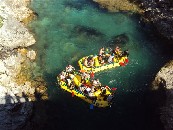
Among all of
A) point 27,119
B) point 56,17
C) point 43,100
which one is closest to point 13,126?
point 27,119

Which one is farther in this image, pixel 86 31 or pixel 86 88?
pixel 86 31

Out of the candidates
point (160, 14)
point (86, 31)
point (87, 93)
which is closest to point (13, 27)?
point (86, 31)

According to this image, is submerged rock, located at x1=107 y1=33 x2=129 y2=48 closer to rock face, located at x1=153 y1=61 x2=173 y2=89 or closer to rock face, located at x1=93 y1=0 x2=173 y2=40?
rock face, located at x1=93 y1=0 x2=173 y2=40

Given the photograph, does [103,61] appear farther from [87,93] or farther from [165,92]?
[165,92]

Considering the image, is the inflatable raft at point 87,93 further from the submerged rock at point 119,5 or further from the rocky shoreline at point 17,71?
the submerged rock at point 119,5

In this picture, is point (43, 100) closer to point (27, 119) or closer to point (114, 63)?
point (27, 119)

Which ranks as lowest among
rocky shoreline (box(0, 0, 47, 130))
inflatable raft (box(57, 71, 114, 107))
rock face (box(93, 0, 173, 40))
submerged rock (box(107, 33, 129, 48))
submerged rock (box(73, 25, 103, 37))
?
rocky shoreline (box(0, 0, 47, 130))

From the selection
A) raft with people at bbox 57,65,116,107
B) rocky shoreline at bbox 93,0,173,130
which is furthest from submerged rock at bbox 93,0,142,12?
raft with people at bbox 57,65,116,107
